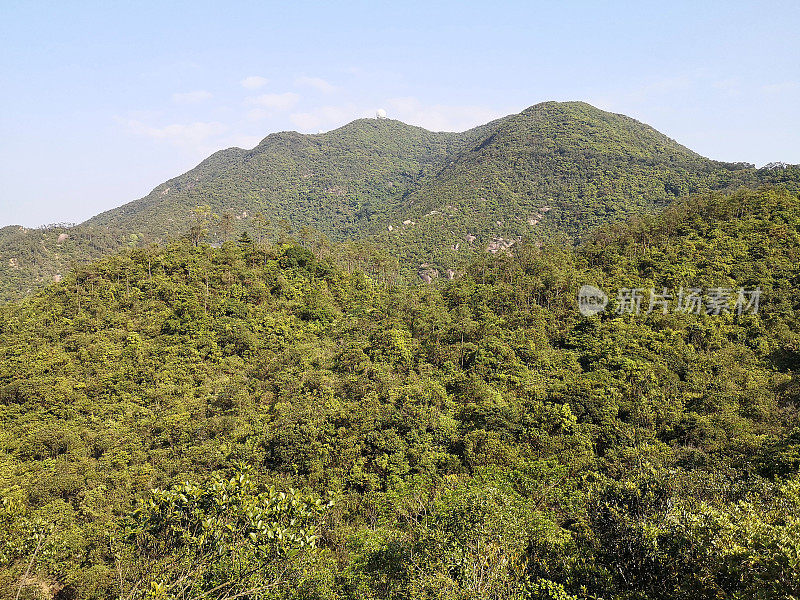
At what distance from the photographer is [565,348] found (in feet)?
117

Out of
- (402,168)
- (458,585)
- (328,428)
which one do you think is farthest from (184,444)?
(402,168)

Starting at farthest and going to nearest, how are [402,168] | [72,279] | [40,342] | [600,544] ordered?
[402,168] → [72,279] → [40,342] → [600,544]

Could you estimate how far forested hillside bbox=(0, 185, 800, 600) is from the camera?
8.75m

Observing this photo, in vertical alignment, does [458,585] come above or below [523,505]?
above

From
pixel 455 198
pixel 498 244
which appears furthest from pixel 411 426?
pixel 455 198

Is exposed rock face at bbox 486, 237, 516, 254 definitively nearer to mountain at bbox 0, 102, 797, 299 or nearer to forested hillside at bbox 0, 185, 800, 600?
mountain at bbox 0, 102, 797, 299

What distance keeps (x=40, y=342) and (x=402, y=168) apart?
16518 cm

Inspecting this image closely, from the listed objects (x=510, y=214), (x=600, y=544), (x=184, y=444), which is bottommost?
(x=184, y=444)

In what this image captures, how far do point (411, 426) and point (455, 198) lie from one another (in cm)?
9146

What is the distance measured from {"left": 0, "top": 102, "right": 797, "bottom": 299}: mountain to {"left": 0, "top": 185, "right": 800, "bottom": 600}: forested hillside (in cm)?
2474

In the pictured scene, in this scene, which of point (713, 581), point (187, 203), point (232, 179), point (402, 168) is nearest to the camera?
point (713, 581)

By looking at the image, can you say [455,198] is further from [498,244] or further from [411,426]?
[411,426]

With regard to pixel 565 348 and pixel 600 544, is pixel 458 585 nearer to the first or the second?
pixel 600 544

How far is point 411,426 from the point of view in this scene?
24.5 m
